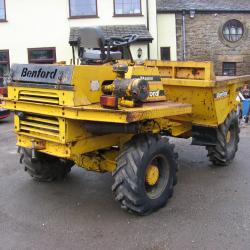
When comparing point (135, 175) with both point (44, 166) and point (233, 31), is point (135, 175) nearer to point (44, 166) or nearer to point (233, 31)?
point (44, 166)

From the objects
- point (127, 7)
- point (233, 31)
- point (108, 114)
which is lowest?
point (108, 114)

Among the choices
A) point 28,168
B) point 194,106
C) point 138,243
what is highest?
point 194,106

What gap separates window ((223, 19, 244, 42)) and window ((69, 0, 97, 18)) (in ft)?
18.9

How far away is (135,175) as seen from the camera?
15.9ft

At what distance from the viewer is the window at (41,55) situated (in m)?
17.6

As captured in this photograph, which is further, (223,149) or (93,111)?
(223,149)

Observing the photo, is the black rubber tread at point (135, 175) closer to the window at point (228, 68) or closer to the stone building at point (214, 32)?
the stone building at point (214, 32)

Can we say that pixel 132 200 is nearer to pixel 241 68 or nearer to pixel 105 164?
pixel 105 164

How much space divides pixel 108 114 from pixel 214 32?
15.2 metres

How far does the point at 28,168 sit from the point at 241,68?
14.9 m

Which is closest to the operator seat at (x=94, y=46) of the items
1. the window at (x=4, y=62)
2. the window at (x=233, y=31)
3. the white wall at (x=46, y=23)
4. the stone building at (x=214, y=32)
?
the white wall at (x=46, y=23)

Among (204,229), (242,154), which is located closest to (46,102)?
(204,229)

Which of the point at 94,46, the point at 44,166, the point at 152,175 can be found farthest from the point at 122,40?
the point at 44,166

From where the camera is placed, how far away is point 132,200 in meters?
4.87
